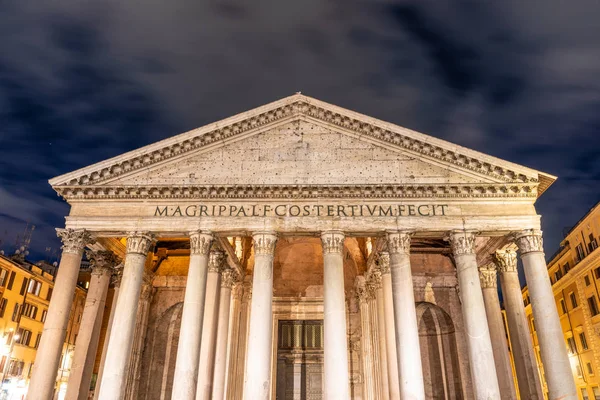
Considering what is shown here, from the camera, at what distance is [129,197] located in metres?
16.3

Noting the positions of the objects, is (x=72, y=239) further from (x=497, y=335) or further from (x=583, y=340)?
(x=583, y=340)

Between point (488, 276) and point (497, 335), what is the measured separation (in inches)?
97.7

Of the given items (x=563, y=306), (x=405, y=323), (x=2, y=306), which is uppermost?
(x=563, y=306)

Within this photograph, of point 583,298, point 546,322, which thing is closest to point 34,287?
point 546,322

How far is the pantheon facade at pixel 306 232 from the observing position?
46.9ft

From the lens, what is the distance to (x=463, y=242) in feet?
51.1

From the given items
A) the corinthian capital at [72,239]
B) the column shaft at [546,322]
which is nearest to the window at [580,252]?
the column shaft at [546,322]

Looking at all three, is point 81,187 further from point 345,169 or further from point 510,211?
point 510,211

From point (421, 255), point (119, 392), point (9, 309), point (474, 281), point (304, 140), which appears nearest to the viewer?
point (119, 392)

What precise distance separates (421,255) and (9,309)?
2732 centimetres

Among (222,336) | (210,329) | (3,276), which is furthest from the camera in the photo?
(3,276)

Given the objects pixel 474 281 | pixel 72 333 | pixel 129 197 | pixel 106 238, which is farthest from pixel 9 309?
pixel 474 281

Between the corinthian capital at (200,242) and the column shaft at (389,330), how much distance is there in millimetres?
6801

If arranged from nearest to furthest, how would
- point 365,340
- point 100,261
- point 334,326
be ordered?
point 334,326 → point 100,261 → point 365,340
